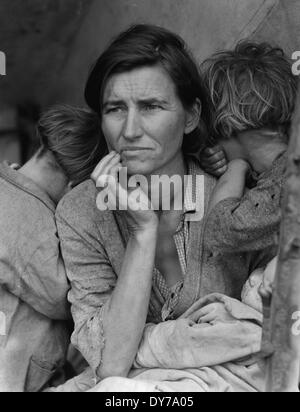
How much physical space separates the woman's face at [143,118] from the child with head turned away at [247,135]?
144 millimetres

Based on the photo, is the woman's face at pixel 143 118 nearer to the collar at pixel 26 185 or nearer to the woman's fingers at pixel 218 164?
the woman's fingers at pixel 218 164

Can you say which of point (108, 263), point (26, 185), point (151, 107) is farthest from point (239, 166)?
point (26, 185)

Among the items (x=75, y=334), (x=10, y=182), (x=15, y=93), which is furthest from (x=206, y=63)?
(x=15, y=93)

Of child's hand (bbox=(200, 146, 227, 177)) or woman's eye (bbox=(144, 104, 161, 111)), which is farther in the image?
child's hand (bbox=(200, 146, 227, 177))

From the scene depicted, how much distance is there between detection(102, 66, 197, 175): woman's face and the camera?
2.79 meters

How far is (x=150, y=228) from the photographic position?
2.70 m

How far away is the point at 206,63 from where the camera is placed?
306 cm

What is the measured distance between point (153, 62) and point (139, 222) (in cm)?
46

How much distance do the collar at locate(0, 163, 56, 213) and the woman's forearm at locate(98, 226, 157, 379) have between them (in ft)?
1.28

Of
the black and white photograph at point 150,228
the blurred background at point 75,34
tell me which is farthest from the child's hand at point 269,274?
the blurred background at point 75,34

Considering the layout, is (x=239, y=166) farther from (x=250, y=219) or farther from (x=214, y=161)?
(x=250, y=219)

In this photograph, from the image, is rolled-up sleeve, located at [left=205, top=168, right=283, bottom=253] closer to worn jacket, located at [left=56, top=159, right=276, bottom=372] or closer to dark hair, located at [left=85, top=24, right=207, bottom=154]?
worn jacket, located at [left=56, top=159, right=276, bottom=372]

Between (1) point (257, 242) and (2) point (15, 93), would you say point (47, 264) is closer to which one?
(1) point (257, 242)

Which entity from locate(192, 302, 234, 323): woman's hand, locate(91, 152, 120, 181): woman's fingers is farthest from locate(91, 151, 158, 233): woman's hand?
locate(192, 302, 234, 323): woman's hand
